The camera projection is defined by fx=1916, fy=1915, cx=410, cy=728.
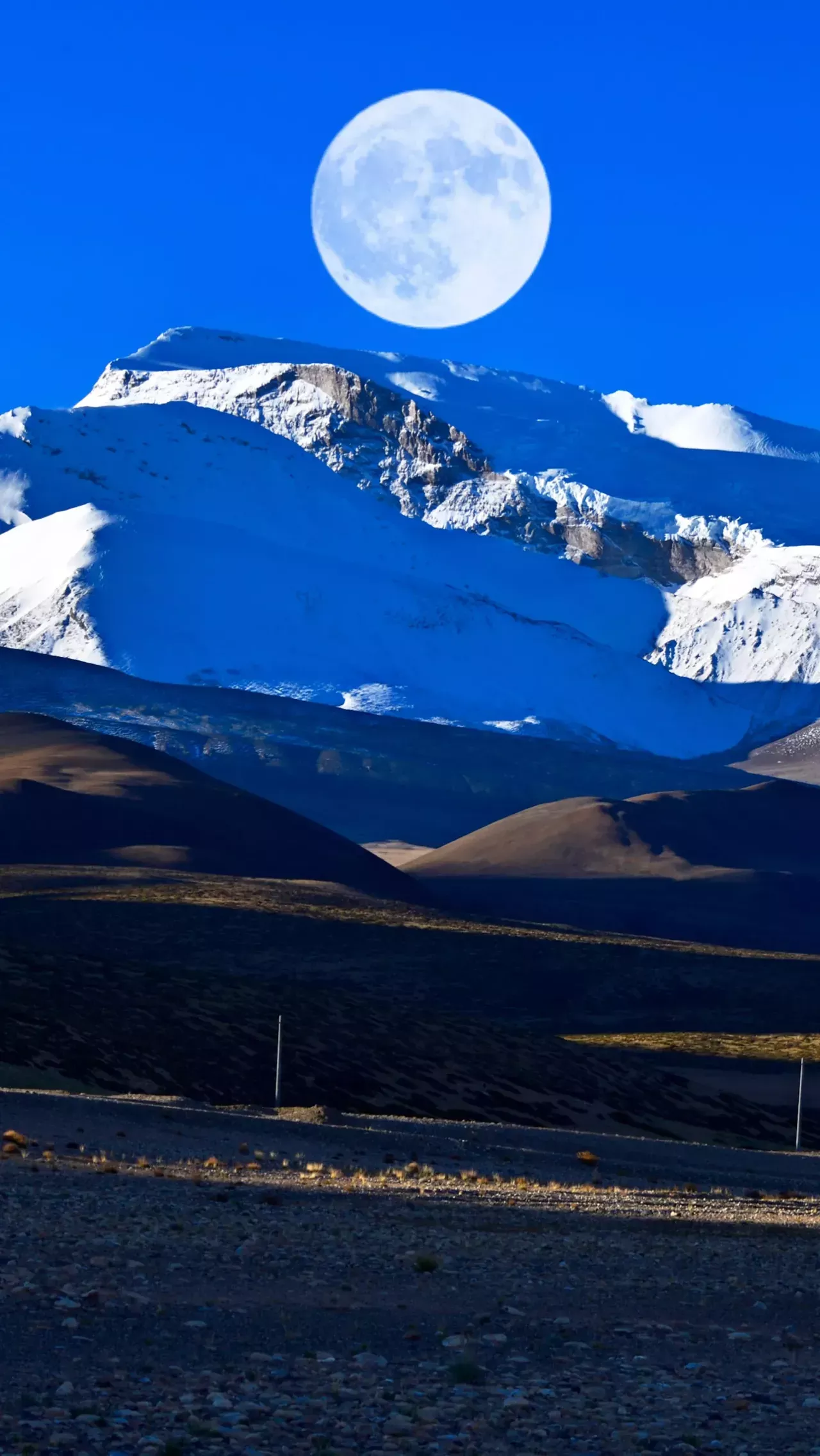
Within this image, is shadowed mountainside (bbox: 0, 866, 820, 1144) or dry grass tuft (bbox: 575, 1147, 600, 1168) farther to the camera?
shadowed mountainside (bbox: 0, 866, 820, 1144)

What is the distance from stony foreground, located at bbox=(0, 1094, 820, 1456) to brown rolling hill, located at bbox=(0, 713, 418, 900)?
9839 cm

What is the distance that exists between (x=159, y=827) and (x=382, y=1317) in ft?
405

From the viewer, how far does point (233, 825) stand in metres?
137

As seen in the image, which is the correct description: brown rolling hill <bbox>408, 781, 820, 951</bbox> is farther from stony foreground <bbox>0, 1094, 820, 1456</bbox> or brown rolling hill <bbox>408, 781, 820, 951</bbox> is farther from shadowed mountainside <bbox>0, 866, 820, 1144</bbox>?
stony foreground <bbox>0, 1094, 820, 1456</bbox>

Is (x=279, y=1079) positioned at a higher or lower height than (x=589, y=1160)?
higher

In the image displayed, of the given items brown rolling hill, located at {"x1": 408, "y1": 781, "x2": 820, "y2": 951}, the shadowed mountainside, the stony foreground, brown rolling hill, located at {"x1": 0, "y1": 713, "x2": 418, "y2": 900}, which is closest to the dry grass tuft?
the stony foreground

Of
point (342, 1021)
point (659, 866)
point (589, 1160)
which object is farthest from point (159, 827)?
point (589, 1160)

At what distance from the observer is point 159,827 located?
134 m

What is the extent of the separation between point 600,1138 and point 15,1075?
34.6 feet

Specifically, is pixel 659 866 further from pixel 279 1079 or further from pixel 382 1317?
pixel 382 1317

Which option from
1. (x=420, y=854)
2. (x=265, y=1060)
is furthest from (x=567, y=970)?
(x=420, y=854)

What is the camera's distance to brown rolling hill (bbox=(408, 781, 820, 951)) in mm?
131500

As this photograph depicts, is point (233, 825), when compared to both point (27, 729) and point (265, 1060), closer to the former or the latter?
point (27, 729)

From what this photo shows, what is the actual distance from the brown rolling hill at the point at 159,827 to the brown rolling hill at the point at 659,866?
8172 mm
